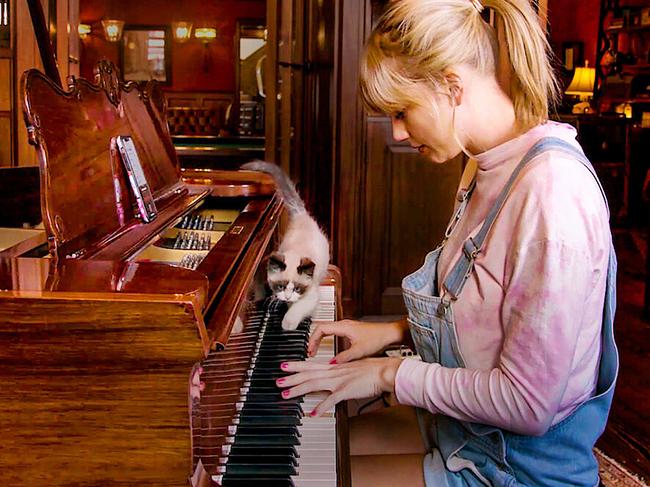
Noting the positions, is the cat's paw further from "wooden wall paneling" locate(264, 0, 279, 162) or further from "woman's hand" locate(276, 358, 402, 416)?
"wooden wall paneling" locate(264, 0, 279, 162)

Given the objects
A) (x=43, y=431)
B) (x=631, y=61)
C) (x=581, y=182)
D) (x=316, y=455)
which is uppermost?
(x=631, y=61)

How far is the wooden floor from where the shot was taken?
10.7ft

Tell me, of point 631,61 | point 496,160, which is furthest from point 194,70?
point 496,160

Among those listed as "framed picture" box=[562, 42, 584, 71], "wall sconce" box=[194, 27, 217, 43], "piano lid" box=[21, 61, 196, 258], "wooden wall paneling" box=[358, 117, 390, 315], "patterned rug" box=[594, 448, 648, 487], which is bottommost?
"patterned rug" box=[594, 448, 648, 487]

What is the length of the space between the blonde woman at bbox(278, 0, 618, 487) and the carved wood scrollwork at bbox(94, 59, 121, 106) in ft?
1.95

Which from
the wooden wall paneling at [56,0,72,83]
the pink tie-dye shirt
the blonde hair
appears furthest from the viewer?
the wooden wall paneling at [56,0,72,83]

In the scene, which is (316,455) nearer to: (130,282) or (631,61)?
(130,282)

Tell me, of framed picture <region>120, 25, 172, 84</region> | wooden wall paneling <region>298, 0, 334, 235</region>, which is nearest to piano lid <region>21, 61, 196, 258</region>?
wooden wall paneling <region>298, 0, 334, 235</region>

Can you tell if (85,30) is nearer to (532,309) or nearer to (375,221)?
(375,221)

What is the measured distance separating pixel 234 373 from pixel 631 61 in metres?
10.8

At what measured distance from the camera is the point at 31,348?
0.94 meters

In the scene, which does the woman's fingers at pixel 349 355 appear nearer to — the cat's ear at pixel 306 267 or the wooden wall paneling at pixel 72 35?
the cat's ear at pixel 306 267

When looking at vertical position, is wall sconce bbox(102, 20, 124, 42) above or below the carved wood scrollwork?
above

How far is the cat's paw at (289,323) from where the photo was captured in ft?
5.89
